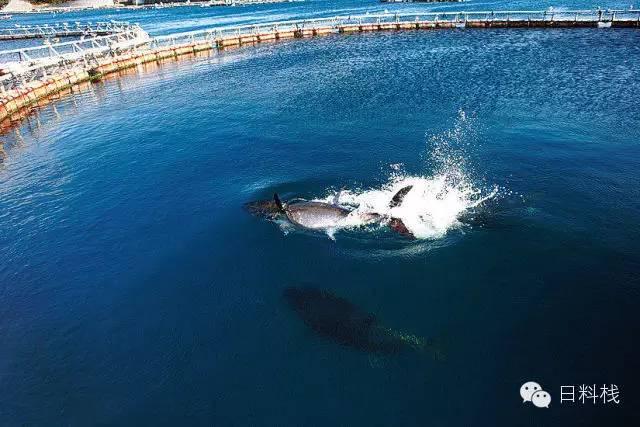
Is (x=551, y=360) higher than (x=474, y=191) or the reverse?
the reverse

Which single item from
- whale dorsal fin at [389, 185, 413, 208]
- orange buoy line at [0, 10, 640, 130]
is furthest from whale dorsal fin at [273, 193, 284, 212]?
orange buoy line at [0, 10, 640, 130]

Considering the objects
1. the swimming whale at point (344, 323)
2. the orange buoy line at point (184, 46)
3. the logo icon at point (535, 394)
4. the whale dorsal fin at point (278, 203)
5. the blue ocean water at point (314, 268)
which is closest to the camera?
the logo icon at point (535, 394)

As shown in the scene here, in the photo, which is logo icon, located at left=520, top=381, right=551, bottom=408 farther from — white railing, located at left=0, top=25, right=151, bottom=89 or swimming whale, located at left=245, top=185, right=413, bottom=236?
white railing, located at left=0, top=25, right=151, bottom=89

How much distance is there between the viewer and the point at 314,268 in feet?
55.7

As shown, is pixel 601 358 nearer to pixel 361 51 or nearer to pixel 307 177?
pixel 307 177

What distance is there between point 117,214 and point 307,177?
1069 cm

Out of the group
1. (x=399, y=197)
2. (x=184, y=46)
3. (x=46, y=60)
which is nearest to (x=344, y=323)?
(x=399, y=197)

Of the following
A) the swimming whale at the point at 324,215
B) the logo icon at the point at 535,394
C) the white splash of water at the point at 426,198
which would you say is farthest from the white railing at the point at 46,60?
the logo icon at the point at 535,394

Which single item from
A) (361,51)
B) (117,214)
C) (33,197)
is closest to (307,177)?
(117,214)

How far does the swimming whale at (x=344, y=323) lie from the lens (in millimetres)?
13273

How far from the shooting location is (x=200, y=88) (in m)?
47.3

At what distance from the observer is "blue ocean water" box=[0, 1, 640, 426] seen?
12.1 metres

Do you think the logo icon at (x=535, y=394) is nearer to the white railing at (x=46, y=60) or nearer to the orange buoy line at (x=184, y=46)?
the orange buoy line at (x=184, y=46)

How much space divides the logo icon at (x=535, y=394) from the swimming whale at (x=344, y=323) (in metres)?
2.81
